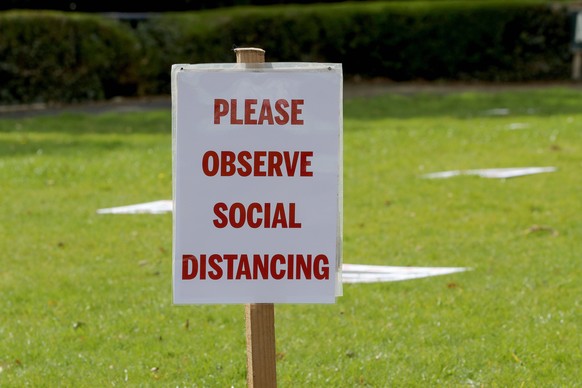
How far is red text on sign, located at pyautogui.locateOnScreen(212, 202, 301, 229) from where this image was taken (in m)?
3.99

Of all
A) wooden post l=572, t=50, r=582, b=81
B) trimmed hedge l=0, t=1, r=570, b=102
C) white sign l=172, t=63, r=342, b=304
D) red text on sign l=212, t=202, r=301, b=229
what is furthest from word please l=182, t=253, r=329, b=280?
wooden post l=572, t=50, r=582, b=81

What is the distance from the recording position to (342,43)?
853 inches

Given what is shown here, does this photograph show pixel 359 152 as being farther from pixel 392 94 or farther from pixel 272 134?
pixel 272 134

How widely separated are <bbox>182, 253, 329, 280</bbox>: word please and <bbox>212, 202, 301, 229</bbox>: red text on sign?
113 mm

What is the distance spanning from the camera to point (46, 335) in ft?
19.7

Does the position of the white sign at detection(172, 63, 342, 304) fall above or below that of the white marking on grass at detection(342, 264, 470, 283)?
above

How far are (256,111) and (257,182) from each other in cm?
25

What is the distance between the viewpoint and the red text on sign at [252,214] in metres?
3.99

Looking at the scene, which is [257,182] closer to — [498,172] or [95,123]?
[498,172]

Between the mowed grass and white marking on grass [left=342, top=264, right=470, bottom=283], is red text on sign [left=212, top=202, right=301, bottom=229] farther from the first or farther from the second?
white marking on grass [left=342, top=264, right=470, bottom=283]

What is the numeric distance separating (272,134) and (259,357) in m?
0.82

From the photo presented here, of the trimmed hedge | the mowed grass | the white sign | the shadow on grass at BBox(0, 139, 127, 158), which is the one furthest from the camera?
the trimmed hedge

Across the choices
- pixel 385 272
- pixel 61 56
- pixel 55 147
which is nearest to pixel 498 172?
pixel 385 272

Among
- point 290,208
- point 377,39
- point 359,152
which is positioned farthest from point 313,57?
point 290,208
